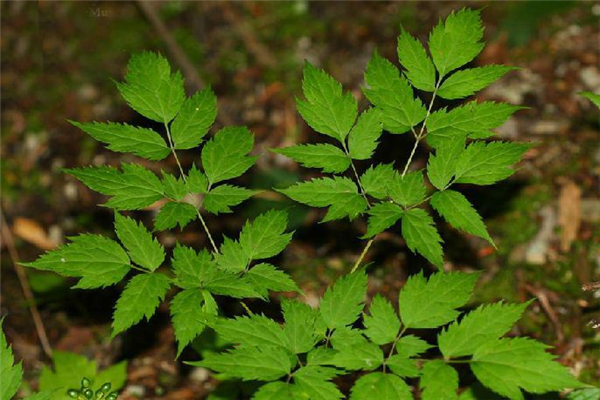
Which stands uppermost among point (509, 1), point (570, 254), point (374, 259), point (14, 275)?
point (14, 275)

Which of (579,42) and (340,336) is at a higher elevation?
(340,336)

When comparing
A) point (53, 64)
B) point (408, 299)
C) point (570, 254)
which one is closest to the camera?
point (408, 299)

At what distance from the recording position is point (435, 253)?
2154mm

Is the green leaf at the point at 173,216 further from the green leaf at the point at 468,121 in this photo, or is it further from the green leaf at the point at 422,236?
the green leaf at the point at 468,121

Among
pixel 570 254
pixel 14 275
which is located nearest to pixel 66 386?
pixel 14 275

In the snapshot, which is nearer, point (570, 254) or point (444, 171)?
point (444, 171)

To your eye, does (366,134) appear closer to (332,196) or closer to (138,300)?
(332,196)

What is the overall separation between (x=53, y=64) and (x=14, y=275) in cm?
177

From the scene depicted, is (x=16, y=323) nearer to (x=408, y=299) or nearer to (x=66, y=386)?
A: (x=66, y=386)

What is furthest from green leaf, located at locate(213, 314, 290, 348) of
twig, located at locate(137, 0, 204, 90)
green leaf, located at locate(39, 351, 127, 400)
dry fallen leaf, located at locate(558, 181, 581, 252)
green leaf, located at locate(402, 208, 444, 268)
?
twig, located at locate(137, 0, 204, 90)

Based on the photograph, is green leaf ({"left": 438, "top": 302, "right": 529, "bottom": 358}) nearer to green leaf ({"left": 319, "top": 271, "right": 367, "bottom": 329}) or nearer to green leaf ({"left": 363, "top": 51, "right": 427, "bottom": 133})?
green leaf ({"left": 319, "top": 271, "right": 367, "bottom": 329})

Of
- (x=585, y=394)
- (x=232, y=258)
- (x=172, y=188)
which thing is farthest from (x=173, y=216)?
(x=585, y=394)

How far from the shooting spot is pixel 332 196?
91.0 inches

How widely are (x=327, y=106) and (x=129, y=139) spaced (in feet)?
2.10
